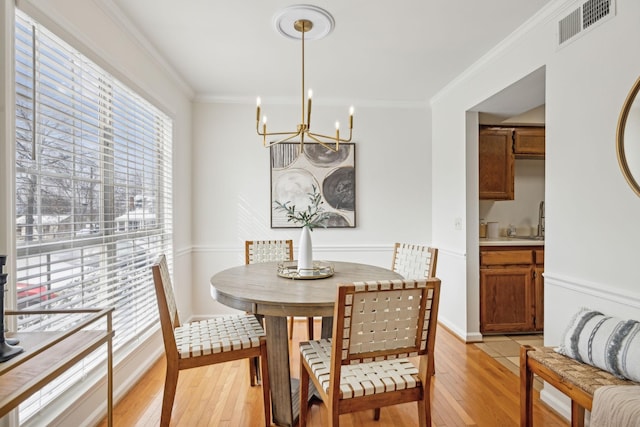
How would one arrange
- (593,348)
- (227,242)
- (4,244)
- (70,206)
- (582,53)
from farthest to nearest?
(227,242) < (582,53) < (70,206) < (593,348) < (4,244)

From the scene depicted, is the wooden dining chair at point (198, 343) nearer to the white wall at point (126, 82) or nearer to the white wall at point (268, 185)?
the white wall at point (126, 82)

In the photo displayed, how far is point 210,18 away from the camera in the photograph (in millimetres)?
2328

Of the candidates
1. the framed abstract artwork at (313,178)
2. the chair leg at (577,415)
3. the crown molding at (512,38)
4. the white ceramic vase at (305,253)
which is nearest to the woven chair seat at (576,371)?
the chair leg at (577,415)

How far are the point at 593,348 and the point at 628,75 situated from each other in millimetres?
1342

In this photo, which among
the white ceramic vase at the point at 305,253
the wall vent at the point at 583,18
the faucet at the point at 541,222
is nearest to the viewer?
the wall vent at the point at 583,18

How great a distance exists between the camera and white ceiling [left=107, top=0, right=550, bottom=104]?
87.0 inches

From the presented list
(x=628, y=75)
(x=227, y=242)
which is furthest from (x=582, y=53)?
(x=227, y=242)

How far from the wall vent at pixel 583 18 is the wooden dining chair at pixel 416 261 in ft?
5.12

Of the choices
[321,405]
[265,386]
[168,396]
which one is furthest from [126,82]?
[321,405]

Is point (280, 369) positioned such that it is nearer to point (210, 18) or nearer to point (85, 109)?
point (85, 109)

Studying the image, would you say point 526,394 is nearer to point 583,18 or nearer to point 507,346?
point 507,346

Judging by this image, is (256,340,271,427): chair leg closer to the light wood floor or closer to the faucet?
the light wood floor

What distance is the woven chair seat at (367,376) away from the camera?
1.51 metres

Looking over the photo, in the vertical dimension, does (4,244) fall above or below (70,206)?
below
